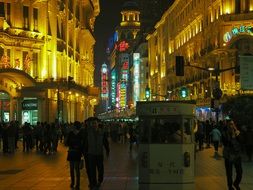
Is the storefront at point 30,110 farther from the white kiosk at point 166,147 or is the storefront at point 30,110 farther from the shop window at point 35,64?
the white kiosk at point 166,147

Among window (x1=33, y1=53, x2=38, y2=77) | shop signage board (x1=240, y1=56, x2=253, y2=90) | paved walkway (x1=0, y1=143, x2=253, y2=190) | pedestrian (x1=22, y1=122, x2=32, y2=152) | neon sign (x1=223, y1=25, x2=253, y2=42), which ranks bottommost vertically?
paved walkway (x1=0, y1=143, x2=253, y2=190)

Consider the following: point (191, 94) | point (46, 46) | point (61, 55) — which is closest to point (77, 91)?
point (61, 55)

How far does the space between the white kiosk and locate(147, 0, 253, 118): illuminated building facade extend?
113 ft

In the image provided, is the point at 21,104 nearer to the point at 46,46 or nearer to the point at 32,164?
the point at 46,46

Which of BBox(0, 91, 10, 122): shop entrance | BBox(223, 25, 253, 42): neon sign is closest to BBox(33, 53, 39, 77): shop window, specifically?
BBox(0, 91, 10, 122): shop entrance

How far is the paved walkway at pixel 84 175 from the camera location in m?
17.0

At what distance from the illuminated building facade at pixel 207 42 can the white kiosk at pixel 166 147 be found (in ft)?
113

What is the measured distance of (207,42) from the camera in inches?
3029

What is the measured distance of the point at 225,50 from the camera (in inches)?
2734

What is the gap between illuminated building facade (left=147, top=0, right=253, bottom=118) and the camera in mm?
68312

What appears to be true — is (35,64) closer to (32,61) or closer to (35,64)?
(35,64)

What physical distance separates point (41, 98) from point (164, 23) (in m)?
67.4

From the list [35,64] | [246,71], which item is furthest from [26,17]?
[246,71]

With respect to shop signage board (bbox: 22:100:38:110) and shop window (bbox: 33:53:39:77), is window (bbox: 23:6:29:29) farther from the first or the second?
shop signage board (bbox: 22:100:38:110)
